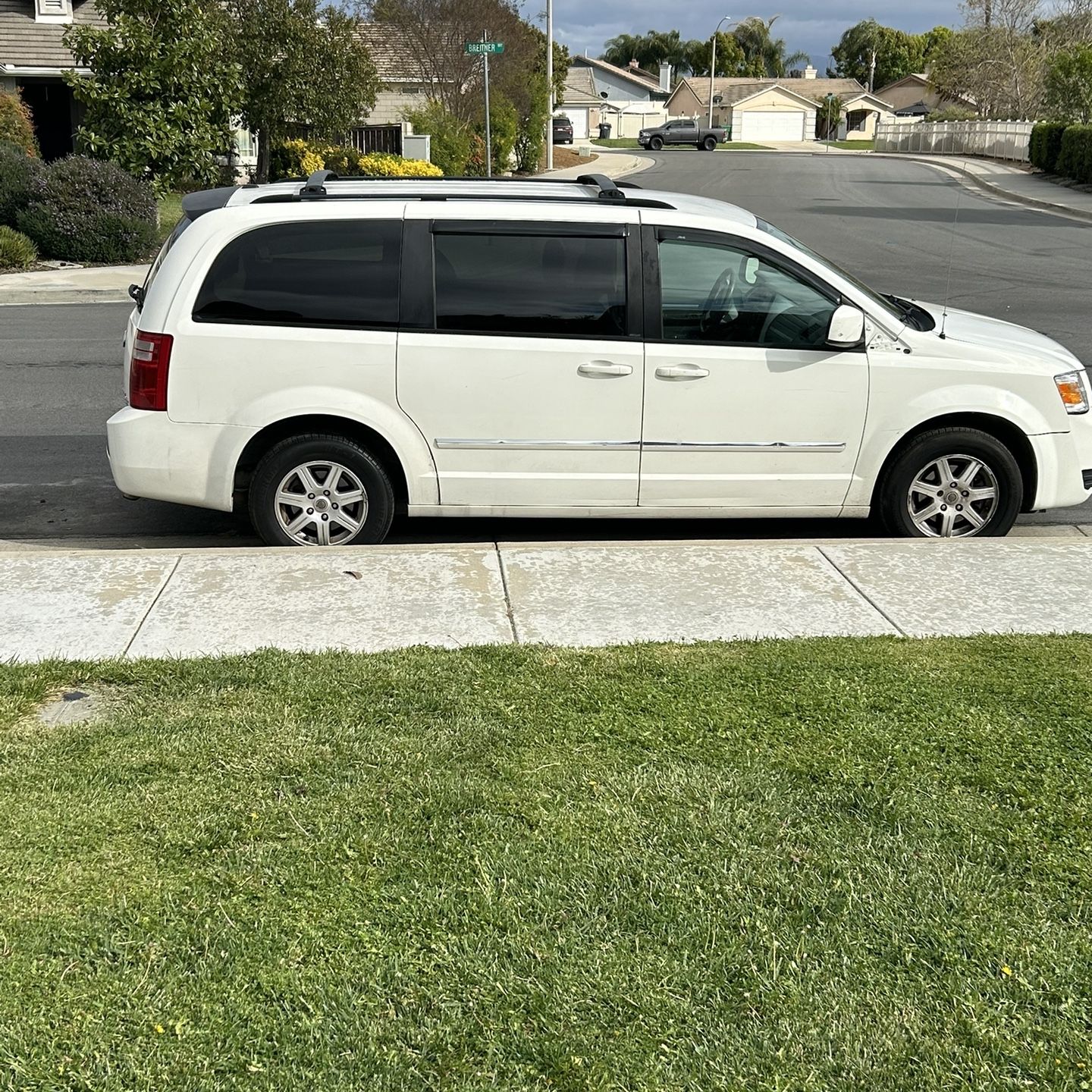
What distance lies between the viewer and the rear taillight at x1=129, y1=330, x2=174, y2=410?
6.26 metres

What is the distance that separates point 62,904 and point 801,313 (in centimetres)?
456

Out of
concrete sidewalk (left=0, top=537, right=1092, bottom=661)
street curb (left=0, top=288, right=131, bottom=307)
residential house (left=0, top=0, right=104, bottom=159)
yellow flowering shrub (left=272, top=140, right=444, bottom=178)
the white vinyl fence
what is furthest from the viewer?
the white vinyl fence

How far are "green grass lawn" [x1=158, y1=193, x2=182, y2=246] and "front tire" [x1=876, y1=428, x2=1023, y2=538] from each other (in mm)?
17096

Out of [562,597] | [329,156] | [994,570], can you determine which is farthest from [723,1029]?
[329,156]

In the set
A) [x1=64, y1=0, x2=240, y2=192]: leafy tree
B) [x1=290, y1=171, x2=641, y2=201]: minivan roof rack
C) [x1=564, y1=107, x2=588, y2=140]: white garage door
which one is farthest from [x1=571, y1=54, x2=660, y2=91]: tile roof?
[x1=290, y1=171, x2=641, y2=201]: minivan roof rack

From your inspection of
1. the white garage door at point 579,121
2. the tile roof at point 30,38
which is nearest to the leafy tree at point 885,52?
the white garage door at point 579,121

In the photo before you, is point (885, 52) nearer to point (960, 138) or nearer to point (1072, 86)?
point (960, 138)

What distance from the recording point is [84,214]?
20062mm

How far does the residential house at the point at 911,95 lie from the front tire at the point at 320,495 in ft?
361

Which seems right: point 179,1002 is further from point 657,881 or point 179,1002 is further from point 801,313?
point 801,313

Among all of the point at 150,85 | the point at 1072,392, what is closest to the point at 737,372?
the point at 1072,392

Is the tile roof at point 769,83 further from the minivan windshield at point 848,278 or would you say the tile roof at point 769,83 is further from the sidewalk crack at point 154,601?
the sidewalk crack at point 154,601

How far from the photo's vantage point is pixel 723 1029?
2.95 meters

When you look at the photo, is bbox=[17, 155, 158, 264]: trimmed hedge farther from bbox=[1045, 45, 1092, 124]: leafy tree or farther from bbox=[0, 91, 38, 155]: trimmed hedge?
bbox=[1045, 45, 1092, 124]: leafy tree
